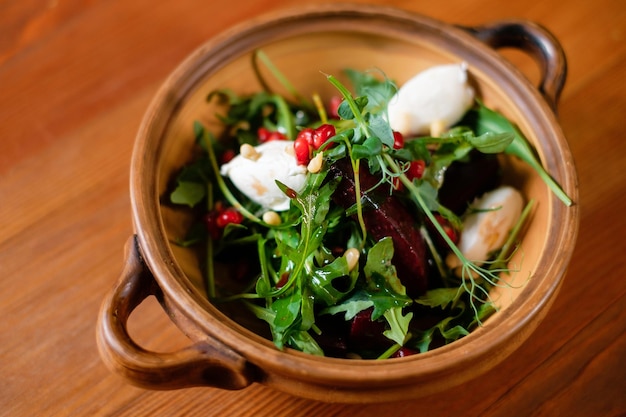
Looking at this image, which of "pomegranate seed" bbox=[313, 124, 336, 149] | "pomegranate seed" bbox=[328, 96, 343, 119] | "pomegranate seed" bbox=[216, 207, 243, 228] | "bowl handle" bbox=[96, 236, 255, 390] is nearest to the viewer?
"bowl handle" bbox=[96, 236, 255, 390]

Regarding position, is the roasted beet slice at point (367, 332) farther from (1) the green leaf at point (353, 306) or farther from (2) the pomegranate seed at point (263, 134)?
(2) the pomegranate seed at point (263, 134)

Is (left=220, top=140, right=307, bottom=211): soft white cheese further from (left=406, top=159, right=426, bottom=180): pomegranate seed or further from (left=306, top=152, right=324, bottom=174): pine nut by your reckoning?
(left=406, top=159, right=426, bottom=180): pomegranate seed

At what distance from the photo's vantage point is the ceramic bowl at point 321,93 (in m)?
0.69

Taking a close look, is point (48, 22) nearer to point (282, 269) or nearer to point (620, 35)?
point (282, 269)

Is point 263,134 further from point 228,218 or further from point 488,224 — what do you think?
point 488,224

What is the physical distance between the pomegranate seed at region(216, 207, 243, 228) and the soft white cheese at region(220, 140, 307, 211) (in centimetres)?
3

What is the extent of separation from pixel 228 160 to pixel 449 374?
1.49 ft

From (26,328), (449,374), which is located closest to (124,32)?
(26,328)

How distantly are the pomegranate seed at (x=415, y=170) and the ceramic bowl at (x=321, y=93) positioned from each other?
18cm

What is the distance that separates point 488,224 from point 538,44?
30 centimetres

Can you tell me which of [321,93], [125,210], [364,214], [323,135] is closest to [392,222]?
[364,214]

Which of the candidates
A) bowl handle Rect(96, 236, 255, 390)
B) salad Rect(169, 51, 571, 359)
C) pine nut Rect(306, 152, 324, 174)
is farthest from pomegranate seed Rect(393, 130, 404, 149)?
bowl handle Rect(96, 236, 255, 390)

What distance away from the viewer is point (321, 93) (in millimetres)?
1057

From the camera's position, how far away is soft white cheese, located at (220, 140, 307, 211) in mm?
812
